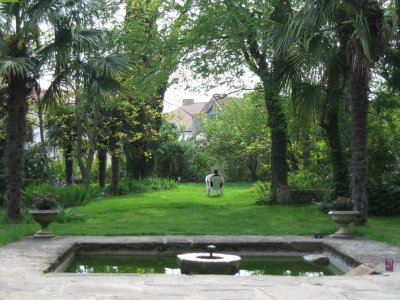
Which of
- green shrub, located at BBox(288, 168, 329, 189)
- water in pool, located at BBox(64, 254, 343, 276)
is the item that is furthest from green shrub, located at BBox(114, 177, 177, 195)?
water in pool, located at BBox(64, 254, 343, 276)

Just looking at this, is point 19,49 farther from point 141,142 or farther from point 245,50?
point 141,142

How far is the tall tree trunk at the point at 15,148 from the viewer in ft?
47.8

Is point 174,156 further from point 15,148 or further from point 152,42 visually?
point 15,148

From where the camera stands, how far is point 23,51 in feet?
46.9

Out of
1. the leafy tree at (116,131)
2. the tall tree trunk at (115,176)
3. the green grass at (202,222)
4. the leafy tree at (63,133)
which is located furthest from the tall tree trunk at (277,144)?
the leafy tree at (63,133)

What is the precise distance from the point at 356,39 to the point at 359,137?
2351mm

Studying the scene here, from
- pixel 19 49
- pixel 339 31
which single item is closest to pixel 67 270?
pixel 19 49

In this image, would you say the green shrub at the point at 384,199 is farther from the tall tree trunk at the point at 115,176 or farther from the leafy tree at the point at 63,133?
the leafy tree at the point at 63,133

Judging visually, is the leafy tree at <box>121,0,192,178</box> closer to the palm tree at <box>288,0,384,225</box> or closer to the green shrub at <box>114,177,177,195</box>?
the palm tree at <box>288,0,384,225</box>

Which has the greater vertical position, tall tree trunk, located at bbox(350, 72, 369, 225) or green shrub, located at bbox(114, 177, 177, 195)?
tall tree trunk, located at bbox(350, 72, 369, 225)

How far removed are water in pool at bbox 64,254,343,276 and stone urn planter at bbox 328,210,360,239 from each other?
1712 millimetres

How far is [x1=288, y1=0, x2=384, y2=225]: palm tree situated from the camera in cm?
1205

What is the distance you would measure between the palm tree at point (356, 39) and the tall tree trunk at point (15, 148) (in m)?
7.32

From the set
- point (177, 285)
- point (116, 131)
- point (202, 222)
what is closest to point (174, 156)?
point (116, 131)
